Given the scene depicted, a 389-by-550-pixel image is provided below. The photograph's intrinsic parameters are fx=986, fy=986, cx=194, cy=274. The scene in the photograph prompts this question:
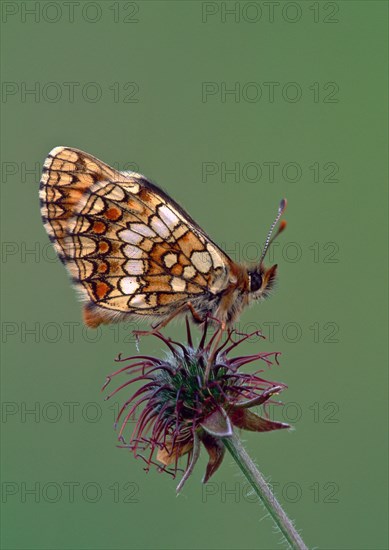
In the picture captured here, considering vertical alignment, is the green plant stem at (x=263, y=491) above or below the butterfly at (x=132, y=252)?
below

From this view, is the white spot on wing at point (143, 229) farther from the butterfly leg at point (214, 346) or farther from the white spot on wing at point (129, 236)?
the butterfly leg at point (214, 346)

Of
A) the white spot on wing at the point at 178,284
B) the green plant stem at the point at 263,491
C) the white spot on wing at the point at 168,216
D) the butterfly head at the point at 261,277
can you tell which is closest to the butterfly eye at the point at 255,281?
the butterfly head at the point at 261,277

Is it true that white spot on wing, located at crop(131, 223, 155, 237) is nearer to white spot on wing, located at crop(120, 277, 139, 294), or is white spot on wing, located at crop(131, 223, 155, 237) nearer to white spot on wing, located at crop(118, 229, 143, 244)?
white spot on wing, located at crop(118, 229, 143, 244)

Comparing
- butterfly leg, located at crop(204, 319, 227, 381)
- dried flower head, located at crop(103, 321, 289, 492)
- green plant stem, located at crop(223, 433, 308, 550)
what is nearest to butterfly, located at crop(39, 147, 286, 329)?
butterfly leg, located at crop(204, 319, 227, 381)

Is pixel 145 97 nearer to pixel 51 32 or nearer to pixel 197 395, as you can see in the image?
pixel 51 32

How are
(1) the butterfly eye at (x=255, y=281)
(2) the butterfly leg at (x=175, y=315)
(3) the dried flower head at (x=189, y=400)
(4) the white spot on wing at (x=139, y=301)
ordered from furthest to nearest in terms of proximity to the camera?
1. (1) the butterfly eye at (x=255, y=281)
2. (4) the white spot on wing at (x=139, y=301)
3. (2) the butterfly leg at (x=175, y=315)
4. (3) the dried flower head at (x=189, y=400)

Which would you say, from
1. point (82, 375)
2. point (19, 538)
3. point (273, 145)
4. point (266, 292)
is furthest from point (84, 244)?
point (273, 145)

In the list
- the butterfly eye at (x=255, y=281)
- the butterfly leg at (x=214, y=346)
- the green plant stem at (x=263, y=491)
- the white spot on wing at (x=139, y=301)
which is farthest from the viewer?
the butterfly eye at (x=255, y=281)
